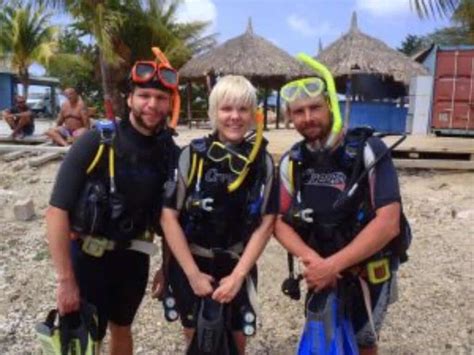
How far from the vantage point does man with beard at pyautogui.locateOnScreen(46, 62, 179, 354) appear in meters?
2.66

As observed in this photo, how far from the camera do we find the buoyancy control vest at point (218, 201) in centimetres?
267

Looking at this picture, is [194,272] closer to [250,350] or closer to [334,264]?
[334,264]

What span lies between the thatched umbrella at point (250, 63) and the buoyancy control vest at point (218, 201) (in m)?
17.9

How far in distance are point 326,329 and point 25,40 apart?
32.2 metres

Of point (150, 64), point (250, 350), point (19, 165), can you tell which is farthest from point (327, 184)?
point (19, 165)

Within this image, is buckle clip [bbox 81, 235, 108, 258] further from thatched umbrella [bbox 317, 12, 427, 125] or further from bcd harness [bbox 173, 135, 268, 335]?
thatched umbrella [bbox 317, 12, 427, 125]

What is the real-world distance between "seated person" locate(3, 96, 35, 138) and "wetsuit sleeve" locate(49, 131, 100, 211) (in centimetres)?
1223

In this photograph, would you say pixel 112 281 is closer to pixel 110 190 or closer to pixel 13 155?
pixel 110 190

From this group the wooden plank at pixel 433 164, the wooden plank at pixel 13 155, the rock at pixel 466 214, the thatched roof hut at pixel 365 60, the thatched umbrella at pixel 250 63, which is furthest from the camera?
the thatched umbrella at pixel 250 63

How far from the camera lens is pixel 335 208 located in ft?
8.54

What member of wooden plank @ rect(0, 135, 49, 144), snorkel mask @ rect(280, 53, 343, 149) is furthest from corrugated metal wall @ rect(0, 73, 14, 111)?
snorkel mask @ rect(280, 53, 343, 149)

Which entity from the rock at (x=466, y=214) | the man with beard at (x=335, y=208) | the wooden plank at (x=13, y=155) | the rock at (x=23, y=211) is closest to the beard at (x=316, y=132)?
the man with beard at (x=335, y=208)

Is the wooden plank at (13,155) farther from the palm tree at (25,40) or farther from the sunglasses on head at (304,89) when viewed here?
the palm tree at (25,40)

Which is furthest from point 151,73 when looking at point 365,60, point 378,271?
point 365,60
